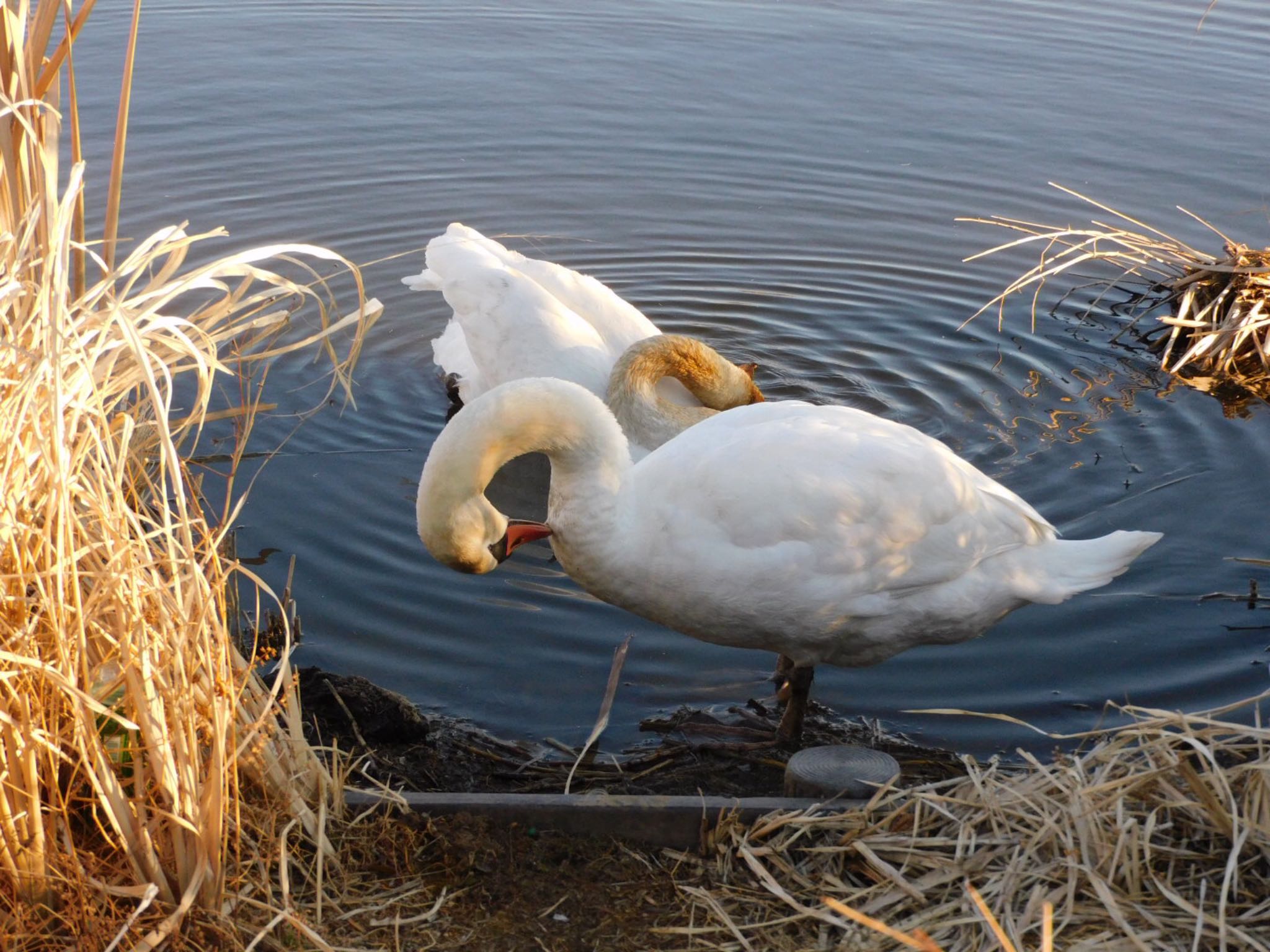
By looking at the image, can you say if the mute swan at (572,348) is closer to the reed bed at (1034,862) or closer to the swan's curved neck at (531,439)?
the swan's curved neck at (531,439)

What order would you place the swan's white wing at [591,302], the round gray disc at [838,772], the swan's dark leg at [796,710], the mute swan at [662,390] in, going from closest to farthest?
the round gray disc at [838,772], the swan's dark leg at [796,710], the mute swan at [662,390], the swan's white wing at [591,302]

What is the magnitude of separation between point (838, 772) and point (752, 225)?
697 cm

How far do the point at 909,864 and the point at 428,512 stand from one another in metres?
1.69

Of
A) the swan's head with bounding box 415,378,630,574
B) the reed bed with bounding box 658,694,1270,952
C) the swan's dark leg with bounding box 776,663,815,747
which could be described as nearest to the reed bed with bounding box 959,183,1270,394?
the swan's dark leg with bounding box 776,663,815,747

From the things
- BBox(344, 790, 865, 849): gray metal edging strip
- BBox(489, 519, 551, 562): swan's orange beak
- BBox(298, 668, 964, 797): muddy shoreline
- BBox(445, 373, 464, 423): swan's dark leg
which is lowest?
BBox(298, 668, 964, 797): muddy shoreline

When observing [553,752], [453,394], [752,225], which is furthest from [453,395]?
[752,225]

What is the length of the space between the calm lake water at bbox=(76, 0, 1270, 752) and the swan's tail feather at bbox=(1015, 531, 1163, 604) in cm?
54

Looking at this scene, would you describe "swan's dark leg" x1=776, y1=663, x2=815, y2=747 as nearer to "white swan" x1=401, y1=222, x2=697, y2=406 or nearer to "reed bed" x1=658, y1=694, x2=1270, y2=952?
"reed bed" x1=658, y1=694, x2=1270, y2=952

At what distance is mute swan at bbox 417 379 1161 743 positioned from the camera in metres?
4.46

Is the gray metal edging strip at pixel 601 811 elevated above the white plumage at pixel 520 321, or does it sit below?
below

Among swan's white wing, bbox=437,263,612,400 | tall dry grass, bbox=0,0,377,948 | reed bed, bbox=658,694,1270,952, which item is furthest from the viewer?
swan's white wing, bbox=437,263,612,400

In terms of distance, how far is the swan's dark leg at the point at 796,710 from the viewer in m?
4.88

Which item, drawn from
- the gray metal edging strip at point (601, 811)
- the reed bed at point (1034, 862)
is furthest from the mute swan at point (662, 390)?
the reed bed at point (1034, 862)

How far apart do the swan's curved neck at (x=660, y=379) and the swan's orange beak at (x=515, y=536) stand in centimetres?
254
